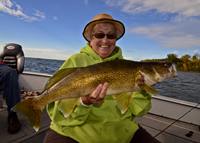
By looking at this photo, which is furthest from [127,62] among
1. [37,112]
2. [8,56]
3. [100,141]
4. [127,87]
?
[8,56]

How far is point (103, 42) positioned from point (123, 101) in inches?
46.5

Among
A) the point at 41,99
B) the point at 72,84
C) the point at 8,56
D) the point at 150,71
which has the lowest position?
the point at 41,99

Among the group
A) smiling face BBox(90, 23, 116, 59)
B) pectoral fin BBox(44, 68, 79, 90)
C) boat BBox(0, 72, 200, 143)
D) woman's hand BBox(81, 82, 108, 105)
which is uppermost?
smiling face BBox(90, 23, 116, 59)

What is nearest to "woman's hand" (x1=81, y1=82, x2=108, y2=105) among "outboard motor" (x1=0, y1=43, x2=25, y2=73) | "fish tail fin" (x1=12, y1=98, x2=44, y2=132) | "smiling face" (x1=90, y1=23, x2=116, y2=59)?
"fish tail fin" (x1=12, y1=98, x2=44, y2=132)

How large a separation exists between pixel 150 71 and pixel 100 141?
54.8 inches

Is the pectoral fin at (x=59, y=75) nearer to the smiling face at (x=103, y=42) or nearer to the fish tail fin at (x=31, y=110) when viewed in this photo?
the fish tail fin at (x=31, y=110)

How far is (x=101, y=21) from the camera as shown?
267cm

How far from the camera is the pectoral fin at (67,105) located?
1.93 m

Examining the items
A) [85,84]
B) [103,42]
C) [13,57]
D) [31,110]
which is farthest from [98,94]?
[13,57]

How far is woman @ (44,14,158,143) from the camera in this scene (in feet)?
6.58

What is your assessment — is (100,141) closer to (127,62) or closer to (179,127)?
(127,62)

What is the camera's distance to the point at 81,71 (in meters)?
1.97

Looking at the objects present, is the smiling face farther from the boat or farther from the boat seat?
the boat seat

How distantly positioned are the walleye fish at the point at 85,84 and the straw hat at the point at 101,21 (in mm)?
1006
